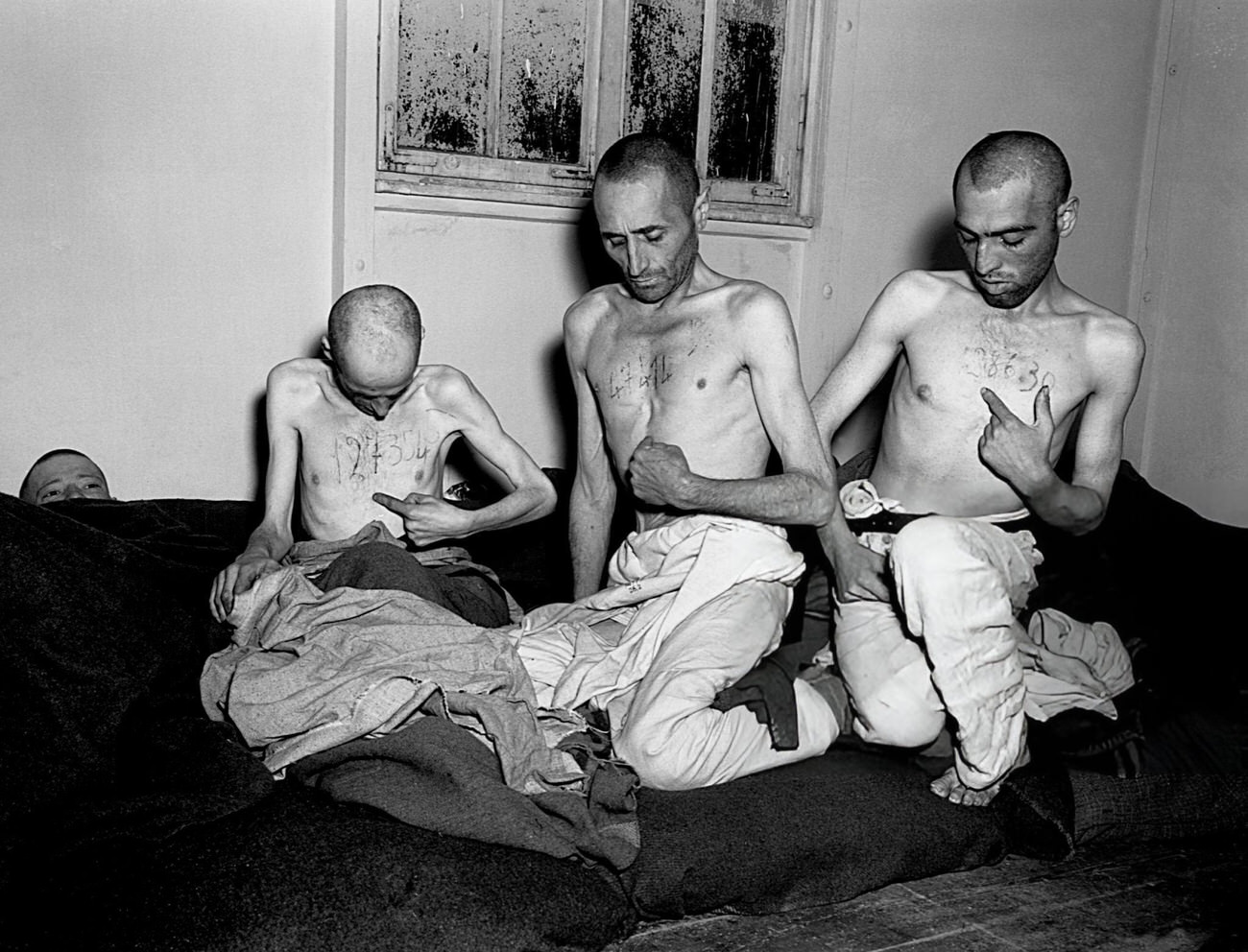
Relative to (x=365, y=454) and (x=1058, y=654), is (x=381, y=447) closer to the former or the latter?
(x=365, y=454)

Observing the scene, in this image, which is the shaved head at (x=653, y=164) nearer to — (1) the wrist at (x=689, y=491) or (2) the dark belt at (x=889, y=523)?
(1) the wrist at (x=689, y=491)

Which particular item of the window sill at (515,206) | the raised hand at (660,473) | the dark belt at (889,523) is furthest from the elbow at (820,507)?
the window sill at (515,206)

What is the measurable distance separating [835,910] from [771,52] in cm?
318

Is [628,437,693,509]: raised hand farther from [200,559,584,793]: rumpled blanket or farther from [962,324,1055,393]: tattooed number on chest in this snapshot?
[962,324,1055,393]: tattooed number on chest

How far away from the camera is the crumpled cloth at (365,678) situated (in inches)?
97.1

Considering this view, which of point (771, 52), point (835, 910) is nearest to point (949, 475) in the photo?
point (835, 910)

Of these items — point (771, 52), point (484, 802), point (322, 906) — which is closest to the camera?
point (322, 906)

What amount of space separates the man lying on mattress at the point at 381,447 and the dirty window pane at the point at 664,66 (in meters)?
1.51

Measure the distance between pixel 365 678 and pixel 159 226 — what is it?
2.07 meters

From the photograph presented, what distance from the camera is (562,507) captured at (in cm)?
410

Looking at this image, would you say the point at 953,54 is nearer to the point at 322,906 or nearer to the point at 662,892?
the point at 662,892

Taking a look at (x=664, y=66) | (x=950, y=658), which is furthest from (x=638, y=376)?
(x=664, y=66)

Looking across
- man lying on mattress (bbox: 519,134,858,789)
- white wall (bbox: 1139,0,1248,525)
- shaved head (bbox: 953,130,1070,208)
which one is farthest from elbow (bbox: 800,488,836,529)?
white wall (bbox: 1139,0,1248,525)

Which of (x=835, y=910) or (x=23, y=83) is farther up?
(x=23, y=83)
